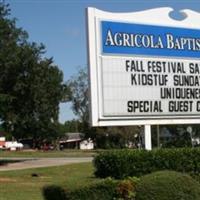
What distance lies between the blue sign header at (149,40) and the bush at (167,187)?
3253 millimetres

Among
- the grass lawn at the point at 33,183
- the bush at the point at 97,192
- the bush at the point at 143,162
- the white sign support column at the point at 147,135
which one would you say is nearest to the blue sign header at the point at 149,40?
the white sign support column at the point at 147,135

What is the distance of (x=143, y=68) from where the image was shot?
46.5ft

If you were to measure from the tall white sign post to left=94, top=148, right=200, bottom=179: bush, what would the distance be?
896mm

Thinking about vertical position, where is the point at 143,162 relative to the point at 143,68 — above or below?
below

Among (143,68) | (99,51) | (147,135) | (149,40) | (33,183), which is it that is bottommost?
(33,183)

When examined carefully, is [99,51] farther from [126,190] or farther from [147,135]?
[126,190]

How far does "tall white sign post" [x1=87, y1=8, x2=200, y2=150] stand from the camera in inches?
541

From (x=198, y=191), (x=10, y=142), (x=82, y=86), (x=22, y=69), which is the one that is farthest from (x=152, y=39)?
(x=10, y=142)

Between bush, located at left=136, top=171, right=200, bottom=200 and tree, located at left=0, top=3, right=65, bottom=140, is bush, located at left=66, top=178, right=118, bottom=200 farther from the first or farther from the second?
tree, located at left=0, top=3, right=65, bottom=140

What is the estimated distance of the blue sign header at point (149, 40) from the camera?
13906 millimetres

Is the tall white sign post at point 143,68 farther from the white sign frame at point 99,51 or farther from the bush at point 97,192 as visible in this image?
the bush at point 97,192

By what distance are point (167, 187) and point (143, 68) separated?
3357 mm

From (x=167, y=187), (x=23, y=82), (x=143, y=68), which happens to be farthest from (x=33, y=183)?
(x=23, y=82)

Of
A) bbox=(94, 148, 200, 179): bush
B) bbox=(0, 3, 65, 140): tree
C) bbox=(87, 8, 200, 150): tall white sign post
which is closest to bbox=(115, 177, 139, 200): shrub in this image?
bbox=(94, 148, 200, 179): bush
